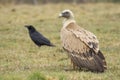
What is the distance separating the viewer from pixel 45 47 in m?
17.4

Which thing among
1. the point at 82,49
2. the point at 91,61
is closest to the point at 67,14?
the point at 82,49

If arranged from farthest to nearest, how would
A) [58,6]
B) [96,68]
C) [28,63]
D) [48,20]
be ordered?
[58,6], [48,20], [28,63], [96,68]

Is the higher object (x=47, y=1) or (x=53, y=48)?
(x=53, y=48)

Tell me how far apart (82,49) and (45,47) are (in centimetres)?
555

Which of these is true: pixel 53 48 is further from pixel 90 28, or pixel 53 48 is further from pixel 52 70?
pixel 90 28

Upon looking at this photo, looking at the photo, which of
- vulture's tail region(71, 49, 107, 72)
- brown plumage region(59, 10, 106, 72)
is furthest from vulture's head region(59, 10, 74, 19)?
vulture's tail region(71, 49, 107, 72)

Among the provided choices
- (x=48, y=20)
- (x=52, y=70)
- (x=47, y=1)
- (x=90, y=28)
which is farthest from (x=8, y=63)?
(x=47, y=1)

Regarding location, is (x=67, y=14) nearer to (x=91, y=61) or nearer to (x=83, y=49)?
(x=83, y=49)

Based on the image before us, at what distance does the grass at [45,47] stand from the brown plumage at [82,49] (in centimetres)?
20

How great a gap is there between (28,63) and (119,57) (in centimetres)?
257

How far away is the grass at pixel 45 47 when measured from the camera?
37.5ft

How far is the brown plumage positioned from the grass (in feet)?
0.67

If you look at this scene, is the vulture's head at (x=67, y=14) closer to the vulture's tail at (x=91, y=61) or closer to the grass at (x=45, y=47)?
the grass at (x=45, y=47)

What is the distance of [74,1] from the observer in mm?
39219
